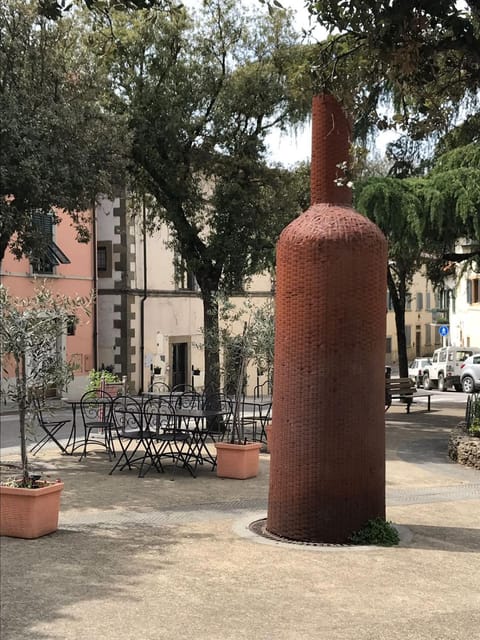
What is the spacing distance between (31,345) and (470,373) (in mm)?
29738

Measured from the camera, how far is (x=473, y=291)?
45.9 metres

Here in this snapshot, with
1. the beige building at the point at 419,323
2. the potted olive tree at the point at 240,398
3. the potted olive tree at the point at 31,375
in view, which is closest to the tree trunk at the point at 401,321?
the potted olive tree at the point at 240,398

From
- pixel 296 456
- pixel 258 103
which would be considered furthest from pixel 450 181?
pixel 296 456

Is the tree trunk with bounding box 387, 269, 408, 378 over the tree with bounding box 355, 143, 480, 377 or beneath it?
beneath

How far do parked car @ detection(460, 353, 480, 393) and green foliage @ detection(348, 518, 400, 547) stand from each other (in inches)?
1118

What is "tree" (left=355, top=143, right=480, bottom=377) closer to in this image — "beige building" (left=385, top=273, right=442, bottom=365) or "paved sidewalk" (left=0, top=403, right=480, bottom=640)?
"paved sidewalk" (left=0, top=403, right=480, bottom=640)

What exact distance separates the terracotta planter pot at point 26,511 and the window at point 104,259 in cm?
2572

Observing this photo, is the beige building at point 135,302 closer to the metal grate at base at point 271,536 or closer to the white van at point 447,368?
the white van at point 447,368

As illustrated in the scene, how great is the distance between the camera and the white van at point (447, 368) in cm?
3788

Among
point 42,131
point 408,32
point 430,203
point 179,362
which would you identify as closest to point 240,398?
point 430,203

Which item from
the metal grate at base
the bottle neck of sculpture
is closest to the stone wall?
the metal grate at base

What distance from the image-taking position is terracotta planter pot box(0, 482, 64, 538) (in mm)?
8406

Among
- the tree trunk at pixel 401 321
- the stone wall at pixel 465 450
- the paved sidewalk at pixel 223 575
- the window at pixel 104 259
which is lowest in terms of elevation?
the paved sidewalk at pixel 223 575

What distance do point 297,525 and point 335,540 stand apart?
395 millimetres
